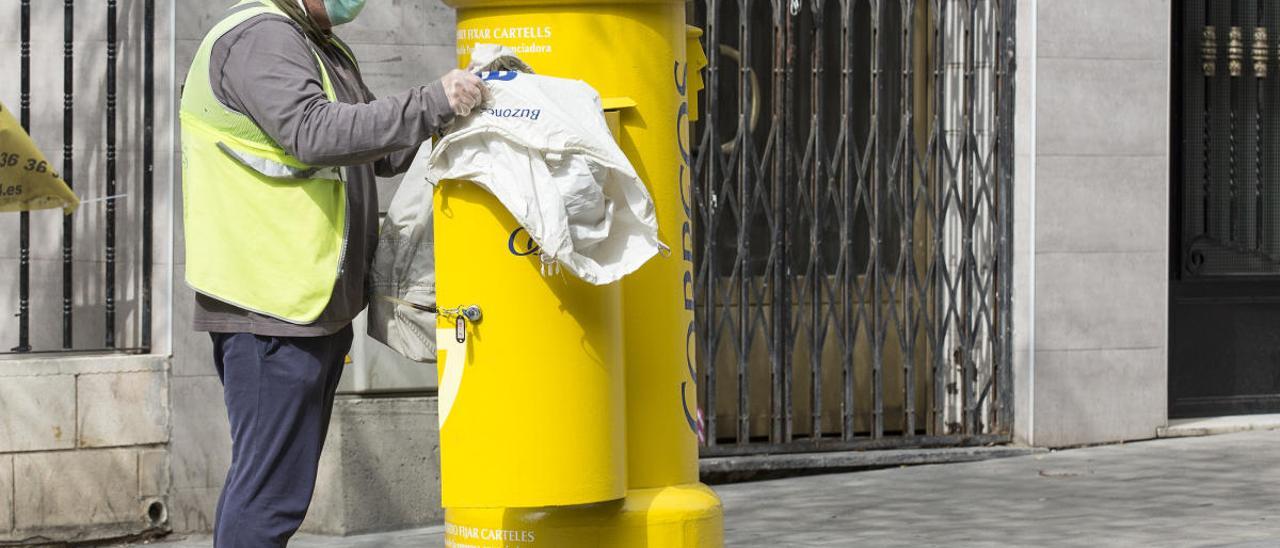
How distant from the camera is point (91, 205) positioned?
6543 mm

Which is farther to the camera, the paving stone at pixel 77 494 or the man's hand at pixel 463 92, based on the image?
the paving stone at pixel 77 494

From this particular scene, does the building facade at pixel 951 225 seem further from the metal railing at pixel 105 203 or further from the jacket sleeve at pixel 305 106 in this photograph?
the jacket sleeve at pixel 305 106

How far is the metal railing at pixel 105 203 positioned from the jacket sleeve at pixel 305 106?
2544mm

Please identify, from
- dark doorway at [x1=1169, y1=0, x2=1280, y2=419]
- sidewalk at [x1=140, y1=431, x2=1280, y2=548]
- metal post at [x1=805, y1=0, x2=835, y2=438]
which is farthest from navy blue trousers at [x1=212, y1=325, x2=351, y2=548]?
dark doorway at [x1=1169, y1=0, x2=1280, y2=419]

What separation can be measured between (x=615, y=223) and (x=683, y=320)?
0.52 m

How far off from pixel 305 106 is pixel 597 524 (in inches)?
46.7

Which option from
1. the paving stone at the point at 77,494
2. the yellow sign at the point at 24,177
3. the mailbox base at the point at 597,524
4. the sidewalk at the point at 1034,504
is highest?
the yellow sign at the point at 24,177

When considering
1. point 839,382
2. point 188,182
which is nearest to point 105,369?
point 188,182

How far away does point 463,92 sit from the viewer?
3.84 metres

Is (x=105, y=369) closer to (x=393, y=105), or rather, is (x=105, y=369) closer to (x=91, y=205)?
(x=91, y=205)

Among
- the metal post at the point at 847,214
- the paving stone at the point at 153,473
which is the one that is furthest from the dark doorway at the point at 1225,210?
the paving stone at the point at 153,473

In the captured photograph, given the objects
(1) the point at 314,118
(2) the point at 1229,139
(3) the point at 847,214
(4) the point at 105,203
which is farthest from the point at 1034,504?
(1) the point at 314,118

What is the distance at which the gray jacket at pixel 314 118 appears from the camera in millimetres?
3900

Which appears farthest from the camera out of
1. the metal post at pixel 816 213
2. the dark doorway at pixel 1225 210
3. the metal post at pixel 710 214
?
the dark doorway at pixel 1225 210
